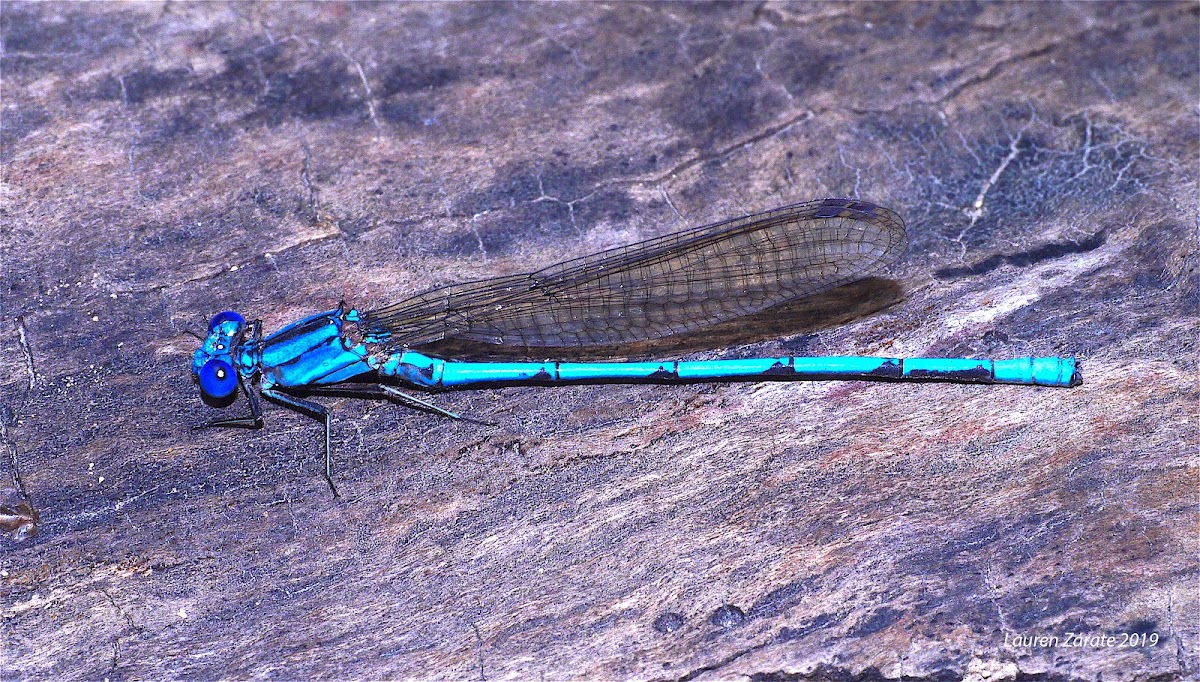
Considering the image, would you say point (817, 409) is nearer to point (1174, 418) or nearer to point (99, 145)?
point (1174, 418)

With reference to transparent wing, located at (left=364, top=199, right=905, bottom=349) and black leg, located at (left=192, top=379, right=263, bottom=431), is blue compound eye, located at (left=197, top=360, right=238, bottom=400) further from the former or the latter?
transparent wing, located at (left=364, top=199, right=905, bottom=349)

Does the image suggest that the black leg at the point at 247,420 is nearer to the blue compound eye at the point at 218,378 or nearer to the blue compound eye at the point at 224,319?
the blue compound eye at the point at 218,378

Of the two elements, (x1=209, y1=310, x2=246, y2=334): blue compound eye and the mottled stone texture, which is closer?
the mottled stone texture

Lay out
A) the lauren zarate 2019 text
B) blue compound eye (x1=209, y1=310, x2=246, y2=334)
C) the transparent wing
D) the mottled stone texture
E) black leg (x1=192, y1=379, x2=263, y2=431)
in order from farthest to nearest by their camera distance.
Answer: the transparent wing < blue compound eye (x1=209, y1=310, x2=246, y2=334) < black leg (x1=192, y1=379, x2=263, y2=431) < the mottled stone texture < the lauren zarate 2019 text

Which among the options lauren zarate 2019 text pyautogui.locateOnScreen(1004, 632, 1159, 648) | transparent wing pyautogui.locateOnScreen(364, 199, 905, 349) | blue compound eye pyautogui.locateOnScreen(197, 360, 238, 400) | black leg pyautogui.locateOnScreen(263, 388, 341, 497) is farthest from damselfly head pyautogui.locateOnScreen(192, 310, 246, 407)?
lauren zarate 2019 text pyautogui.locateOnScreen(1004, 632, 1159, 648)

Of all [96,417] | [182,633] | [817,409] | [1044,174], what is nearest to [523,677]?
[182,633]

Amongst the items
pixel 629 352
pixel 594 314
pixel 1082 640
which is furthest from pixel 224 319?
pixel 1082 640
